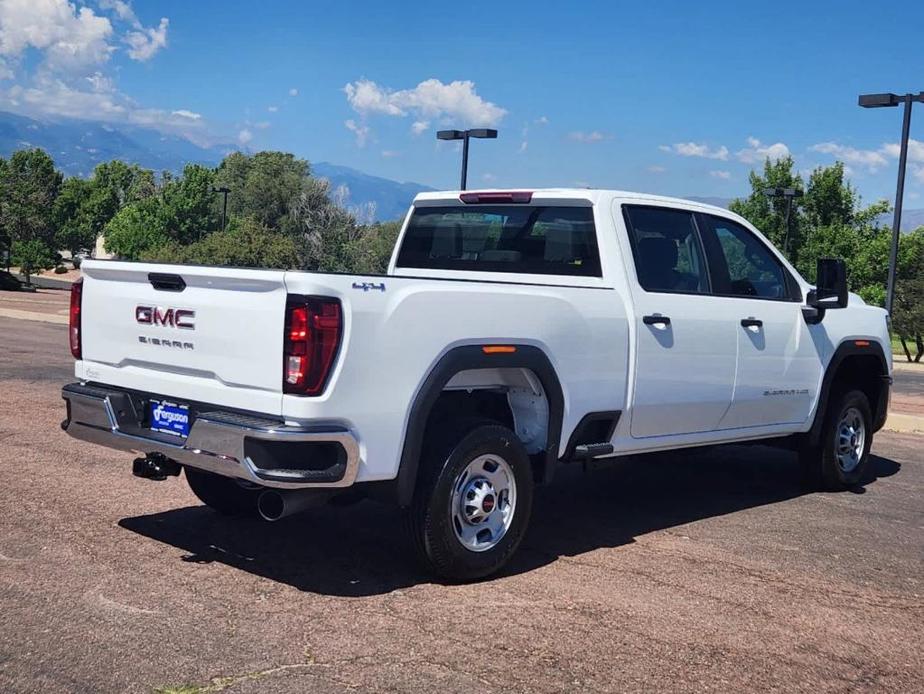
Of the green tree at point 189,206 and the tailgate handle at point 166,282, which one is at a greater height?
the green tree at point 189,206

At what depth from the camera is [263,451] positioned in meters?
4.62

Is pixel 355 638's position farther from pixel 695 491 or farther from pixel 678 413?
pixel 695 491

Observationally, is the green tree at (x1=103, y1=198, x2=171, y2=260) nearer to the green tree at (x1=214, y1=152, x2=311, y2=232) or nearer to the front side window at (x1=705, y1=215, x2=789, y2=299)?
the green tree at (x1=214, y1=152, x2=311, y2=232)

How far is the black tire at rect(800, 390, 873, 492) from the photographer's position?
8156 millimetres

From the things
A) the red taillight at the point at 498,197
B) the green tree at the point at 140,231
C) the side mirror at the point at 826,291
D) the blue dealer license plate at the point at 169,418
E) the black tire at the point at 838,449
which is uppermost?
the green tree at the point at 140,231

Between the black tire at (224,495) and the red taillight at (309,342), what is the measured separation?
6.67 feet

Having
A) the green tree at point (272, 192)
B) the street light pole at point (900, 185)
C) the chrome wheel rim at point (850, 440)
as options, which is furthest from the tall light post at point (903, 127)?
the green tree at point (272, 192)

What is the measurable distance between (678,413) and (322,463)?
271 centimetres

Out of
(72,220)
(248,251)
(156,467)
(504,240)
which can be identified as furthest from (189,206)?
(156,467)

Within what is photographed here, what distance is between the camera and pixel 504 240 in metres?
6.88

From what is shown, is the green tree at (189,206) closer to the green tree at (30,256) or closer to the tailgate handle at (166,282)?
the green tree at (30,256)

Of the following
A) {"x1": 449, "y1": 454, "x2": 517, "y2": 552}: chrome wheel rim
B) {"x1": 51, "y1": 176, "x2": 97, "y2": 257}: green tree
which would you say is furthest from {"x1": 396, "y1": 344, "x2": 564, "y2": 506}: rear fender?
{"x1": 51, "y1": 176, "x2": 97, "y2": 257}: green tree

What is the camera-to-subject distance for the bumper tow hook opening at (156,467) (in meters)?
5.21

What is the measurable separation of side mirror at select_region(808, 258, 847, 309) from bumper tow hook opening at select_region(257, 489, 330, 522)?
4159 mm
